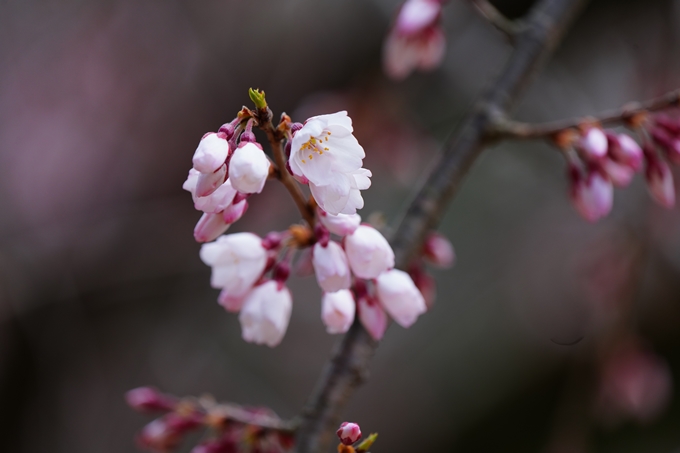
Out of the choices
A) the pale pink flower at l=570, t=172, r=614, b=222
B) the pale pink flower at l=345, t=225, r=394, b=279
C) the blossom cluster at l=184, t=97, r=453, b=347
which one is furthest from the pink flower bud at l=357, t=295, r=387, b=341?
the pale pink flower at l=570, t=172, r=614, b=222

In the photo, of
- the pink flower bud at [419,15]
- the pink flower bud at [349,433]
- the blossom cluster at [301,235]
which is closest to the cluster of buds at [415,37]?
the pink flower bud at [419,15]

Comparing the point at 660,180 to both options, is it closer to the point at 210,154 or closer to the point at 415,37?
the point at 415,37

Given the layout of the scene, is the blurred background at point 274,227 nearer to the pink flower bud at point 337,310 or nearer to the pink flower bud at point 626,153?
the pink flower bud at point 626,153

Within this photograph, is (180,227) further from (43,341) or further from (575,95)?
(575,95)

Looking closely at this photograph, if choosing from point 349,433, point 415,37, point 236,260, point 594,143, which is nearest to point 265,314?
point 236,260

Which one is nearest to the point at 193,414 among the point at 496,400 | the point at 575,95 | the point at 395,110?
the point at 395,110
